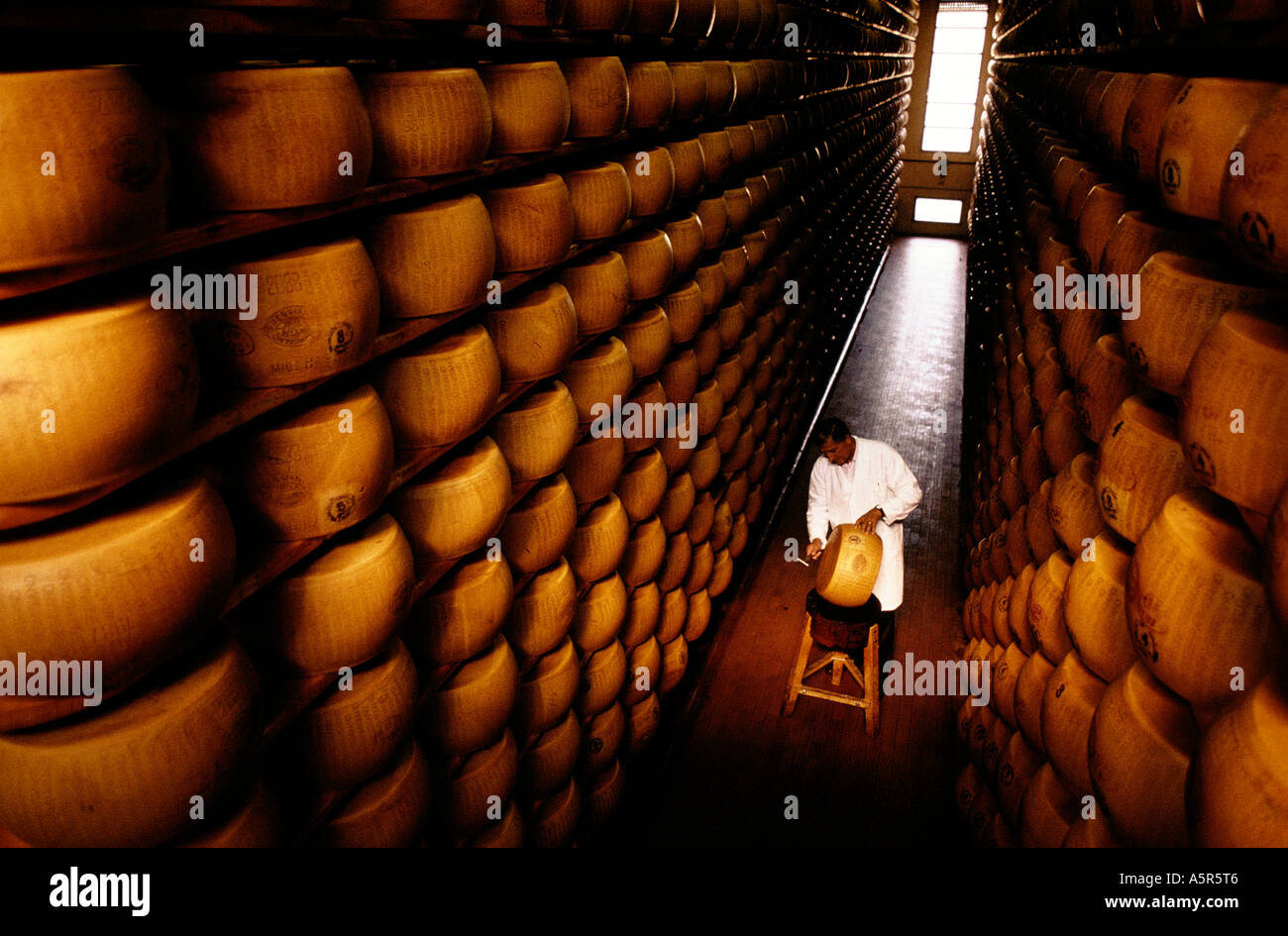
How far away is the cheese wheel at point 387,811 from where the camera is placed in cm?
133

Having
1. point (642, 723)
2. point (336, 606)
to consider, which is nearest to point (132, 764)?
point (336, 606)

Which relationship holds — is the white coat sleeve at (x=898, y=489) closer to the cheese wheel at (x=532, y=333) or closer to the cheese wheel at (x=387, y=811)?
the cheese wheel at (x=532, y=333)

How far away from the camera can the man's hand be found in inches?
122

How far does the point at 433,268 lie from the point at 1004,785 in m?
1.71

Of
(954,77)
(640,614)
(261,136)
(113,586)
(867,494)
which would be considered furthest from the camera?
(954,77)

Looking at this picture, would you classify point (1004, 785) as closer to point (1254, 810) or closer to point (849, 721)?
point (849, 721)

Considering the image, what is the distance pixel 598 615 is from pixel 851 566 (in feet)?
3.32

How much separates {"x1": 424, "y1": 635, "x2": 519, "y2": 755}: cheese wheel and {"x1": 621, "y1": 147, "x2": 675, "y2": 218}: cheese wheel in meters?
1.14

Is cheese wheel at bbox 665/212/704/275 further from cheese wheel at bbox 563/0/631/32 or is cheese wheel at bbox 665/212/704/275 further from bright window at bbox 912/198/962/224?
bright window at bbox 912/198/962/224

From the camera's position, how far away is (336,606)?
1204 mm

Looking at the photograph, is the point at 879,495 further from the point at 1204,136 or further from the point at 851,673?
the point at 1204,136

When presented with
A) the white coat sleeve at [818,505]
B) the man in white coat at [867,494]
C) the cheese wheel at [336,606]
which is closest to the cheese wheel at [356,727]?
the cheese wheel at [336,606]

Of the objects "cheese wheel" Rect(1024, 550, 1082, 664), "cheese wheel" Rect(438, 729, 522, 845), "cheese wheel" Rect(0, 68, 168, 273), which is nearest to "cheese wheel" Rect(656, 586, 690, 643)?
"cheese wheel" Rect(438, 729, 522, 845)
